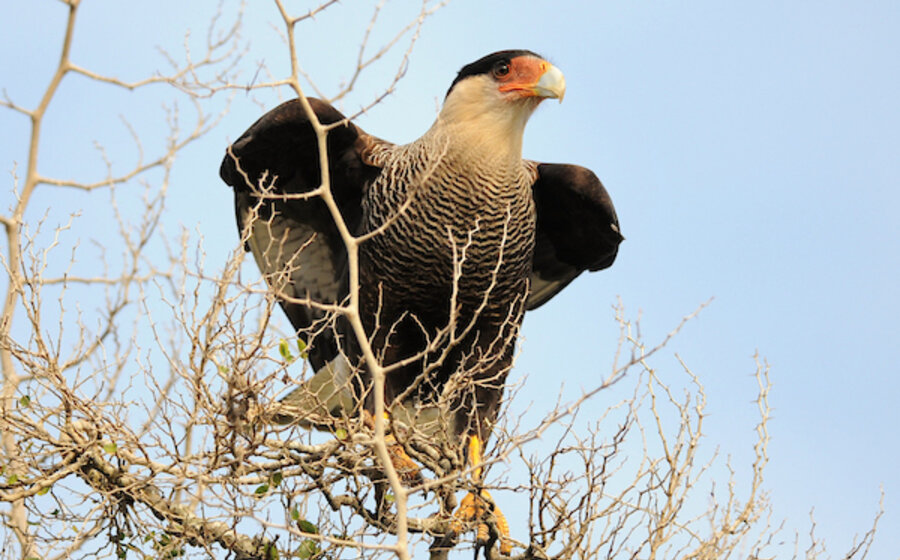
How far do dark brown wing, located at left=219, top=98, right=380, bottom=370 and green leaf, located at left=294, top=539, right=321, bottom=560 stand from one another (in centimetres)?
142

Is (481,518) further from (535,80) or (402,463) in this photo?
(535,80)

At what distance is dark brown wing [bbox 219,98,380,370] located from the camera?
5105 mm

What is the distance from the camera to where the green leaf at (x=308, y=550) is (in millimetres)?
3648

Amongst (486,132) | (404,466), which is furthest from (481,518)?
(486,132)

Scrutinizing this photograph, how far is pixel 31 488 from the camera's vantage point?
3.70 metres

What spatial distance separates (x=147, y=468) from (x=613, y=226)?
2.81 meters

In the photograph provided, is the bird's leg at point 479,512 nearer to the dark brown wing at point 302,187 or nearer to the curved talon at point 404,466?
the curved talon at point 404,466

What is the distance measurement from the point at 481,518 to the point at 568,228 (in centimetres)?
229

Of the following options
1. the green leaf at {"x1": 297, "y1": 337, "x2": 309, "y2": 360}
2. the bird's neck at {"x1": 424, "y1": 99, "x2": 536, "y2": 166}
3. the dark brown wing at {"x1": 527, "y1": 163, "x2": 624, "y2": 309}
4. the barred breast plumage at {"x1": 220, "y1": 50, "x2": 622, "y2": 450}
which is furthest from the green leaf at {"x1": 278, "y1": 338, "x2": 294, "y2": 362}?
the dark brown wing at {"x1": 527, "y1": 163, "x2": 624, "y2": 309}

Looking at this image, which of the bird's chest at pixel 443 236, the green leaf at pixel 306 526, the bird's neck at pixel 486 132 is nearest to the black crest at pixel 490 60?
the bird's neck at pixel 486 132

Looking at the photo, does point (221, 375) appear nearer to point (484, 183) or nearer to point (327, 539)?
point (327, 539)

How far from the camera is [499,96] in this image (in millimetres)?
4934

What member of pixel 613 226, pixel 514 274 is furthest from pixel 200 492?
pixel 613 226

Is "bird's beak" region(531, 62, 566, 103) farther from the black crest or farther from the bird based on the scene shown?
the black crest
